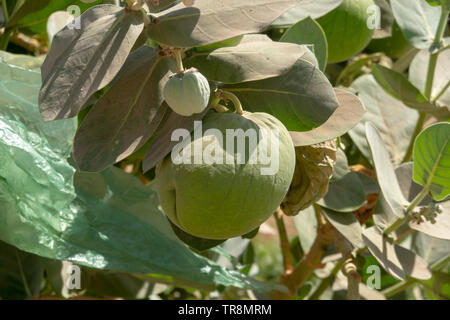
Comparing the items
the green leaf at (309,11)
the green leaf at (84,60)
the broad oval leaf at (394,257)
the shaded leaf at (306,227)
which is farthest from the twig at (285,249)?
the green leaf at (84,60)

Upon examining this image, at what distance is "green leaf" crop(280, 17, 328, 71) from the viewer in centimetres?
80

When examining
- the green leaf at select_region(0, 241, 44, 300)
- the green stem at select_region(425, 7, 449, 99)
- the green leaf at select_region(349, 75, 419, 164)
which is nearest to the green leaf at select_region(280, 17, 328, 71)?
the green stem at select_region(425, 7, 449, 99)

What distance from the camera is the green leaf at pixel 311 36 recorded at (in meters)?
0.80

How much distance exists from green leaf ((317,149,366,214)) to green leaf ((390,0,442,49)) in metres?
0.23

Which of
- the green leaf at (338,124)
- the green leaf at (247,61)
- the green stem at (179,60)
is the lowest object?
the green leaf at (338,124)

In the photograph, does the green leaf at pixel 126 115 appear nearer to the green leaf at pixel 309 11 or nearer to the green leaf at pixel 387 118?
the green leaf at pixel 309 11

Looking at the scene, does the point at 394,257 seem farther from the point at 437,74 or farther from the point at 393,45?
the point at 393,45

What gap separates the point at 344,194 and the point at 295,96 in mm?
308

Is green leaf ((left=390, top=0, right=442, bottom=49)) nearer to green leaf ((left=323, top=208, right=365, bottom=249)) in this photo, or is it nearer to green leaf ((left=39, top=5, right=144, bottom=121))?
green leaf ((left=323, top=208, right=365, bottom=249))

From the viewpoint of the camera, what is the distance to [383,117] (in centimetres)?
119

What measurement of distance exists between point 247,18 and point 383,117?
62cm

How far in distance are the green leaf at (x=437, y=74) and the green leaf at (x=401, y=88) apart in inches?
2.3
